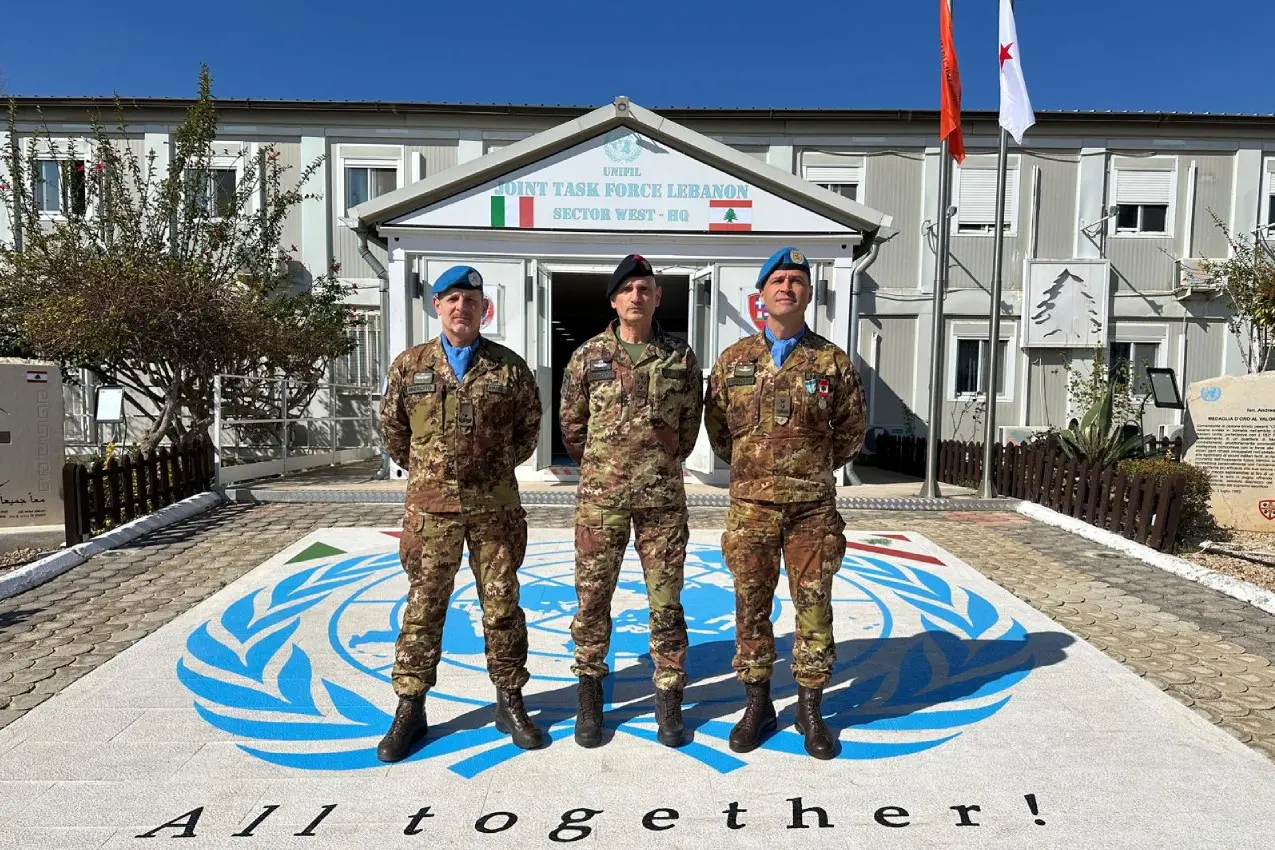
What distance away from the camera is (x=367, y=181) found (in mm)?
16016

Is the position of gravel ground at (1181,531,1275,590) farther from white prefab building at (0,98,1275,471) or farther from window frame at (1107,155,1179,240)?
window frame at (1107,155,1179,240)

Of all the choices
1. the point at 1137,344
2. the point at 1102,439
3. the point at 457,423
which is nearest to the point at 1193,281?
the point at 1137,344

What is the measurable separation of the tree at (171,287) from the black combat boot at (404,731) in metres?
7.73

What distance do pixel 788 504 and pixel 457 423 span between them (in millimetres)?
1474

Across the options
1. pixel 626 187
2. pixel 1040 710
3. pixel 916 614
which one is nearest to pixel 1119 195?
pixel 626 187

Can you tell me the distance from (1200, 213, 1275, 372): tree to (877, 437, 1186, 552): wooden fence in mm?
5764

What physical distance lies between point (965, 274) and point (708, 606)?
13609 millimetres

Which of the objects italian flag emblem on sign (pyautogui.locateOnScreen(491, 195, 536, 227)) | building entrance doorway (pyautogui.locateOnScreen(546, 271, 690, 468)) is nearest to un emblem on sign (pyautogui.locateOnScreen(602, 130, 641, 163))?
italian flag emblem on sign (pyautogui.locateOnScreen(491, 195, 536, 227))

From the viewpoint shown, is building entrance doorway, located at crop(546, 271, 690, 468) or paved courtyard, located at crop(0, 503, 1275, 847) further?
building entrance doorway, located at crop(546, 271, 690, 468)

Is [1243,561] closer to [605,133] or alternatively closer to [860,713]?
[860,713]

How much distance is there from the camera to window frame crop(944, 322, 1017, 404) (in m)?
16.0

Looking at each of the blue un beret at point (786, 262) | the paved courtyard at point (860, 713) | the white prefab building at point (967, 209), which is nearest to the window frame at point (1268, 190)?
the white prefab building at point (967, 209)

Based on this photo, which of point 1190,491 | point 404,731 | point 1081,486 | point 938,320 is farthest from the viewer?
point 938,320

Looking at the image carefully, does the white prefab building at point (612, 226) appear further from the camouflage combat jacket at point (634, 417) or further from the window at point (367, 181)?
the window at point (367, 181)
